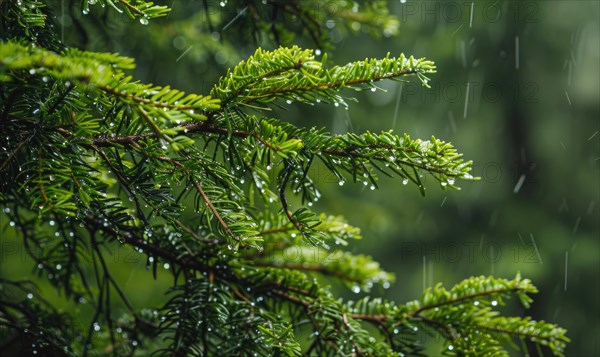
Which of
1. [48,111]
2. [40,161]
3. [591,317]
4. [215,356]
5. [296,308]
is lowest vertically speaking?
[215,356]

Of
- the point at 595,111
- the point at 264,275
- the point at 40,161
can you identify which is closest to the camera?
the point at 40,161

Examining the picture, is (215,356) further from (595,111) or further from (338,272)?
(595,111)

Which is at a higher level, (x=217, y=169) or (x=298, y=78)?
(x=298, y=78)

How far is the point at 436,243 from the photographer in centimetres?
668

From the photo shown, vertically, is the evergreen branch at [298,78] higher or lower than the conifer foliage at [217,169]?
higher

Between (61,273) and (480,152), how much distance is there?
6.05 metres

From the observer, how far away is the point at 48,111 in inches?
43.4

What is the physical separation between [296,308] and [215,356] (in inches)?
11.8

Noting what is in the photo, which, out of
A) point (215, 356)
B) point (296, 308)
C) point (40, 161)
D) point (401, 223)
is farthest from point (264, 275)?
point (401, 223)

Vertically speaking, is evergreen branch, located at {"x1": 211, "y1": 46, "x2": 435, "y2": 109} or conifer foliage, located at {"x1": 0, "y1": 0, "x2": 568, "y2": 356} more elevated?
evergreen branch, located at {"x1": 211, "y1": 46, "x2": 435, "y2": 109}

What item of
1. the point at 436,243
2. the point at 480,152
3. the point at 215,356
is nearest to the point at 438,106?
the point at 480,152

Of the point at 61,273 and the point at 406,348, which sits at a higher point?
the point at 61,273

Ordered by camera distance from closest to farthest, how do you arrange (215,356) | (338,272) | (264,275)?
(215,356) < (264,275) < (338,272)

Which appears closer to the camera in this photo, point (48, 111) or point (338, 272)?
point (48, 111)
